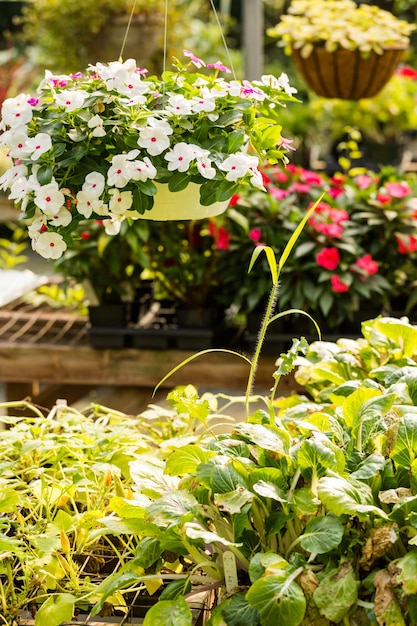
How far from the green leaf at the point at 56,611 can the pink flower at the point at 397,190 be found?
2.17 meters

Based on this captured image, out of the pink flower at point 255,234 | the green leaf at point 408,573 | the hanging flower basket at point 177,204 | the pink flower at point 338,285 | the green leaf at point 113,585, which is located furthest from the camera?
the pink flower at point 255,234

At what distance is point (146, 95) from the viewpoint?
5.08ft

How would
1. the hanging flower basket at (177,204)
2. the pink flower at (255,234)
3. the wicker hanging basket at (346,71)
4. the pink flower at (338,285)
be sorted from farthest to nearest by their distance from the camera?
1. the wicker hanging basket at (346,71)
2. the pink flower at (255,234)
3. the pink flower at (338,285)
4. the hanging flower basket at (177,204)

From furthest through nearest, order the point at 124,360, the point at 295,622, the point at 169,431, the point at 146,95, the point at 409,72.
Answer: the point at 409,72, the point at 124,360, the point at 169,431, the point at 146,95, the point at 295,622

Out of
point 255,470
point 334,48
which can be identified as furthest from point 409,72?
point 255,470

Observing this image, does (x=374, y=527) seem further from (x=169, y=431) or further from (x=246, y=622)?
(x=169, y=431)

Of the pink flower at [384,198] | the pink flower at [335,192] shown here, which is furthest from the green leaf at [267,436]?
the pink flower at [335,192]

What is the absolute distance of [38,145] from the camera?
4.68 ft

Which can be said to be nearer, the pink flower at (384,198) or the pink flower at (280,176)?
the pink flower at (384,198)

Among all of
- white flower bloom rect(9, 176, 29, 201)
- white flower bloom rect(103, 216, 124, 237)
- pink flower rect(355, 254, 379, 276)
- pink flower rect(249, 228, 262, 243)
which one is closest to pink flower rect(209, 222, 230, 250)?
pink flower rect(249, 228, 262, 243)

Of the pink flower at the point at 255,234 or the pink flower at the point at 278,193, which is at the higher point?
the pink flower at the point at 278,193

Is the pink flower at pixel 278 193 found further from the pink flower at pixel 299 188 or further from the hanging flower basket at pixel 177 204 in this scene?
the hanging flower basket at pixel 177 204

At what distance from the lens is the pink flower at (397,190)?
3193 millimetres

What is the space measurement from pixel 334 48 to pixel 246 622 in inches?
117
